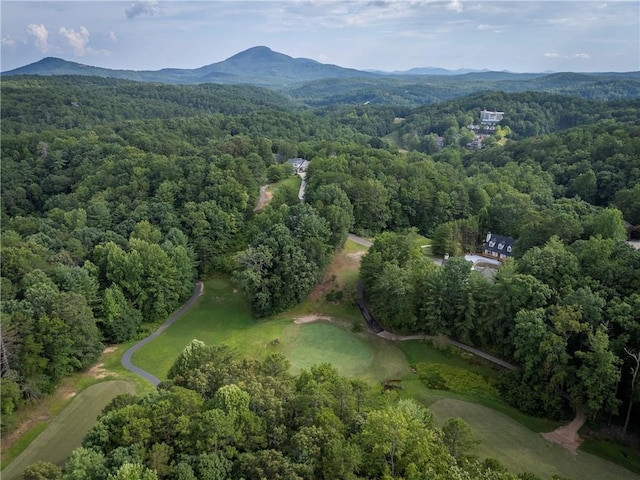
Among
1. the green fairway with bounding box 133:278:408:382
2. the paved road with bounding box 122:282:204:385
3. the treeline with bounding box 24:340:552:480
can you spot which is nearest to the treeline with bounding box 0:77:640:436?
the paved road with bounding box 122:282:204:385

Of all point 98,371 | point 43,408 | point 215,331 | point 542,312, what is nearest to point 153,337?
point 215,331

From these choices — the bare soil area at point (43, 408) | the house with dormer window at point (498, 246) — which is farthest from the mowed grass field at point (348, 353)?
the house with dormer window at point (498, 246)

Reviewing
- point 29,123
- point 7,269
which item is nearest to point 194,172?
point 7,269

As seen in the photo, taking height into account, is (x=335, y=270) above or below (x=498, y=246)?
below

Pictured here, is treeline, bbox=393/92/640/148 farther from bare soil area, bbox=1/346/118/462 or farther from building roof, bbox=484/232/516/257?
bare soil area, bbox=1/346/118/462

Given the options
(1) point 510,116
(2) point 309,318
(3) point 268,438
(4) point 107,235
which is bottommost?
(2) point 309,318

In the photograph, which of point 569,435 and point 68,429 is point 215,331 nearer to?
point 68,429

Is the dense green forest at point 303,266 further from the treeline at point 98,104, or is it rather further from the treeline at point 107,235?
the treeline at point 98,104
